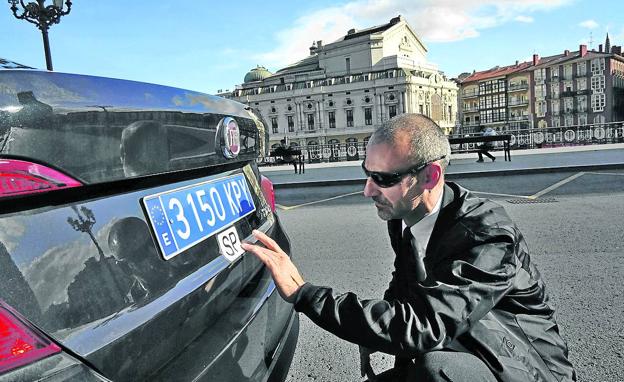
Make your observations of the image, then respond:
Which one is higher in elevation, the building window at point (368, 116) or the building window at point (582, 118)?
the building window at point (368, 116)

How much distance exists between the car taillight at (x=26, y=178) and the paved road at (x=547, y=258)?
194 cm

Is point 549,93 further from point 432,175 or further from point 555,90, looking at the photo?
point 432,175

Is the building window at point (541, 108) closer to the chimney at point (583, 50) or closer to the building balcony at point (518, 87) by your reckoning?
the building balcony at point (518, 87)

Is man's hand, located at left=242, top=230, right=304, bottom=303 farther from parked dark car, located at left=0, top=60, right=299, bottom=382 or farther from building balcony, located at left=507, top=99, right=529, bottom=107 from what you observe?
building balcony, located at left=507, top=99, right=529, bottom=107

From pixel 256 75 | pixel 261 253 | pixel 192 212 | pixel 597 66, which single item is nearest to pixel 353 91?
pixel 256 75

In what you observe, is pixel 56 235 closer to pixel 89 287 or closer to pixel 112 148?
pixel 89 287

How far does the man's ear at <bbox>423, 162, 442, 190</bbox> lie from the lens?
173 cm

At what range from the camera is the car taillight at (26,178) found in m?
0.97

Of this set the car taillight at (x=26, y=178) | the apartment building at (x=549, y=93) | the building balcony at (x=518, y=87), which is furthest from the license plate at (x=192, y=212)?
the building balcony at (x=518, y=87)

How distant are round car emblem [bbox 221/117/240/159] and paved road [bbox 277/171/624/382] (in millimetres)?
1405

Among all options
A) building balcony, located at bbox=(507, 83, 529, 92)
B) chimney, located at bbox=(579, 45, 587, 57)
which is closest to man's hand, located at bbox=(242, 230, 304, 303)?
chimney, located at bbox=(579, 45, 587, 57)

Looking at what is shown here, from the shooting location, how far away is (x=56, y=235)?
105 cm

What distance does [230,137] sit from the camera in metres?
1.87

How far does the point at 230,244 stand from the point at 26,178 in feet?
2.71
